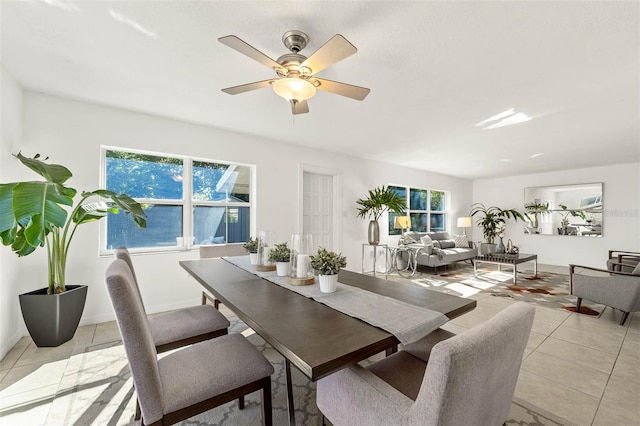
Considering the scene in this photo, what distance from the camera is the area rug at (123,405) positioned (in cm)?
155

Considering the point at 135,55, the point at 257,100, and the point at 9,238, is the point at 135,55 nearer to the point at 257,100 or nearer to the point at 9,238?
the point at 257,100

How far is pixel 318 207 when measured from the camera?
16.4 ft

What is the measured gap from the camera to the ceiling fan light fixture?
1780mm

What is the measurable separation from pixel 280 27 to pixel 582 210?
8.03m

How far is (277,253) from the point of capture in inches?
72.2

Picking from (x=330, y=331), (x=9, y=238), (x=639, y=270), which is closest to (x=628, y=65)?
(x=639, y=270)

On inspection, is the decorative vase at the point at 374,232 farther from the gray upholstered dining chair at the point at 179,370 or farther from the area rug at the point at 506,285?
the gray upholstered dining chair at the point at 179,370

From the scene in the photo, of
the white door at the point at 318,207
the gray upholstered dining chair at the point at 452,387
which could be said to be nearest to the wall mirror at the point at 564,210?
the white door at the point at 318,207

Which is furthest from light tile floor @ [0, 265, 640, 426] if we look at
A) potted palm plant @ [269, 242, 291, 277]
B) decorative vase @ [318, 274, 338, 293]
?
decorative vase @ [318, 274, 338, 293]

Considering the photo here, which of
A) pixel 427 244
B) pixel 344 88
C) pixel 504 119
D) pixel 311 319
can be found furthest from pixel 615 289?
pixel 311 319

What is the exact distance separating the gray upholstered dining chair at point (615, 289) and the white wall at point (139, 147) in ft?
12.4

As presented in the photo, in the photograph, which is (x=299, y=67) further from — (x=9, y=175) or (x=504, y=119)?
(x=504, y=119)

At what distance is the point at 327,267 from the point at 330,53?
3.96ft

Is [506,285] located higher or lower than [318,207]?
lower
